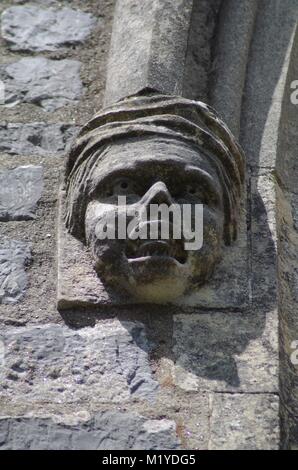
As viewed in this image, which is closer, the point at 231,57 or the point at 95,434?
the point at 95,434

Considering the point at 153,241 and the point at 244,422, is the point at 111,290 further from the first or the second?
the point at 244,422

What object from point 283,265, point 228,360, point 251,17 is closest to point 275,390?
point 228,360

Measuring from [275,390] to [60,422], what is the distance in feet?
1.55

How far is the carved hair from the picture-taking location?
3.57 m

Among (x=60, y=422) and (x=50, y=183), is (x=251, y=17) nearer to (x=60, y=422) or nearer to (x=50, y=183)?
(x=50, y=183)

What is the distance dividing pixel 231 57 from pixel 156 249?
0.83m

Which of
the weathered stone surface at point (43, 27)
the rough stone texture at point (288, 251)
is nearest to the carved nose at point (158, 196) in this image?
the rough stone texture at point (288, 251)

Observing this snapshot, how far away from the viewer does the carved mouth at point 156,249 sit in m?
3.39

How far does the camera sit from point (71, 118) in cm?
404
